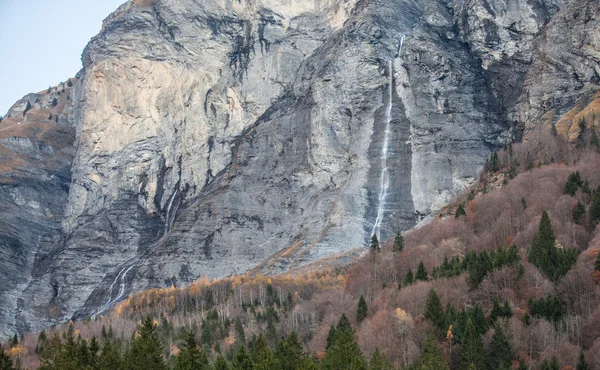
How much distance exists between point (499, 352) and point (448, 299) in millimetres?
10343

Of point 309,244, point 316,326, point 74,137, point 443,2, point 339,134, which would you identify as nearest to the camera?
point 316,326

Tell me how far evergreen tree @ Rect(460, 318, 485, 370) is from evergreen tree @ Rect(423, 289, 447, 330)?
17.4 ft

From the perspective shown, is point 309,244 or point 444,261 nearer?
point 444,261

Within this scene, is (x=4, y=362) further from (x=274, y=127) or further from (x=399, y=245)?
(x=274, y=127)

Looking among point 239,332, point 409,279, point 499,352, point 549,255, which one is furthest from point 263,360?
point 239,332

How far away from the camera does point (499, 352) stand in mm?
55250

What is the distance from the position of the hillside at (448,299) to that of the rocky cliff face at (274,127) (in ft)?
56.4

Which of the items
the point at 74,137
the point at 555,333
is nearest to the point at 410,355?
the point at 555,333

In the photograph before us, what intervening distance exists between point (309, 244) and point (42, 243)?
178ft

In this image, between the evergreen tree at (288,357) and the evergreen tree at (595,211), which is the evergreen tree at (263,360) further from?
the evergreen tree at (595,211)

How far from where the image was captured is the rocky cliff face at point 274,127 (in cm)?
11725

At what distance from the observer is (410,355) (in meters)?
58.5

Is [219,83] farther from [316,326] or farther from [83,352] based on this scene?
[83,352]

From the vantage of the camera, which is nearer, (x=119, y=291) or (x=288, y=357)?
(x=288, y=357)
